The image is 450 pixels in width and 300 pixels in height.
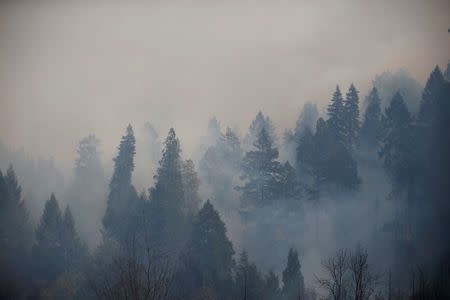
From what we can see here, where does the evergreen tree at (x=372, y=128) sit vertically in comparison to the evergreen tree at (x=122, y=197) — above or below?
above

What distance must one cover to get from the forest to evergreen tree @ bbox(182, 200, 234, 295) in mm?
114

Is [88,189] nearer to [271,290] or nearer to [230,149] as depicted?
[230,149]

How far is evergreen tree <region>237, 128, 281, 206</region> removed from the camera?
59.1 metres

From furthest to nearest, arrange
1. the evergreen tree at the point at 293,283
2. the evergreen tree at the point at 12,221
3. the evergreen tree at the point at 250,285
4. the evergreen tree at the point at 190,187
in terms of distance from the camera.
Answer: the evergreen tree at the point at 12,221
the evergreen tree at the point at 190,187
the evergreen tree at the point at 293,283
the evergreen tree at the point at 250,285

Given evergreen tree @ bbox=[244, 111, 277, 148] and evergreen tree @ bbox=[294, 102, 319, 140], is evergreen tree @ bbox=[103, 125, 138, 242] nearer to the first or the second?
evergreen tree @ bbox=[244, 111, 277, 148]

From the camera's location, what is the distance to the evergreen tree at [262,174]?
59.1m

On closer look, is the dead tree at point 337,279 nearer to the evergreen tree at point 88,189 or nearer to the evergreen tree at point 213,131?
the evergreen tree at point 88,189

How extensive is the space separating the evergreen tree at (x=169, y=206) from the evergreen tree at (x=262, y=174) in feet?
33.1

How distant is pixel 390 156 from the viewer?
2207 inches

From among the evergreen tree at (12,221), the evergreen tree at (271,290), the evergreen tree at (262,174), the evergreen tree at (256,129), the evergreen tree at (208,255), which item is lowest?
the evergreen tree at (271,290)

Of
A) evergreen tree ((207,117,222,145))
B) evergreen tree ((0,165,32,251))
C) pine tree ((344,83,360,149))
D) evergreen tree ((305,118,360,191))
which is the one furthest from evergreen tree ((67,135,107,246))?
pine tree ((344,83,360,149))

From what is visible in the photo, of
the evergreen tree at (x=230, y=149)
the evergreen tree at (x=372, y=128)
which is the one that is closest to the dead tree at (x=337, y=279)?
the evergreen tree at (x=372, y=128)

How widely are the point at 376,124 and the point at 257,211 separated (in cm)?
2088

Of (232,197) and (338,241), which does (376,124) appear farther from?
(232,197)
